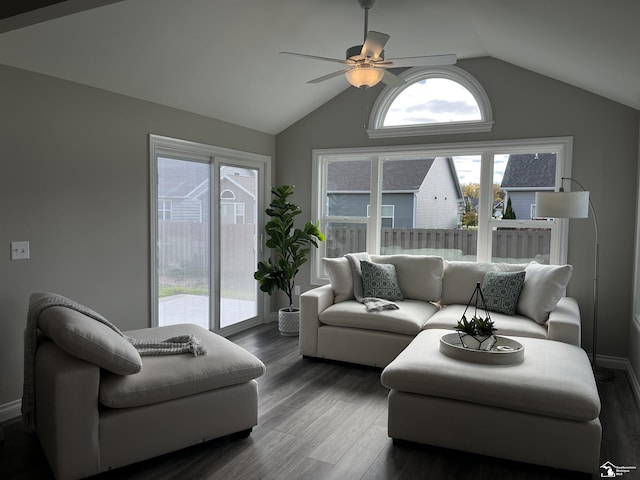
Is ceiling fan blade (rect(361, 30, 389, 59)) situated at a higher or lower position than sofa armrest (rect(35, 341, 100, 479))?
higher

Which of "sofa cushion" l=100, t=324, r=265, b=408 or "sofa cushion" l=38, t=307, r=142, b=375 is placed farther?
"sofa cushion" l=100, t=324, r=265, b=408

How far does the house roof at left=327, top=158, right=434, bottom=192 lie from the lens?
538 cm

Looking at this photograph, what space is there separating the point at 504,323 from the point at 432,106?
2.47m

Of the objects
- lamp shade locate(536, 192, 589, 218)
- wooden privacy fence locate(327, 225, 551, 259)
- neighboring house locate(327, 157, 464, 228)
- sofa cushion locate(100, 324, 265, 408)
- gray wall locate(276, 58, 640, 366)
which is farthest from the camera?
neighboring house locate(327, 157, 464, 228)

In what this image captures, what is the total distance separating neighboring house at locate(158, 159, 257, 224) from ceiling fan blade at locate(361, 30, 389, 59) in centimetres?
218

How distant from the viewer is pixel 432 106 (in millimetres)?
5172

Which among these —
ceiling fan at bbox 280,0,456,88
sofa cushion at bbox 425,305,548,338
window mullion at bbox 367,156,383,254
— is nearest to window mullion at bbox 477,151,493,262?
sofa cushion at bbox 425,305,548,338

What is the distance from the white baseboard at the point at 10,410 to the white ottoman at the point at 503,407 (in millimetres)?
2491

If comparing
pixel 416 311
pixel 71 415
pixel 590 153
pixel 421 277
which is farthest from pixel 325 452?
pixel 590 153

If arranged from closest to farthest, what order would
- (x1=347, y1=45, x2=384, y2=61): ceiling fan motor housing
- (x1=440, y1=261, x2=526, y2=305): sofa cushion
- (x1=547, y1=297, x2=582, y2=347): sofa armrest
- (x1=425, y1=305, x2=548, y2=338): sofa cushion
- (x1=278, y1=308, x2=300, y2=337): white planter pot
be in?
(x1=347, y1=45, x2=384, y2=61): ceiling fan motor housing, (x1=547, y1=297, x2=582, y2=347): sofa armrest, (x1=425, y1=305, x2=548, y2=338): sofa cushion, (x1=440, y1=261, x2=526, y2=305): sofa cushion, (x1=278, y1=308, x2=300, y2=337): white planter pot

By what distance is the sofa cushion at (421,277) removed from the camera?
4750 mm

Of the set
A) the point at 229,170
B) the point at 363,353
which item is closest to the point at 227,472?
the point at 363,353

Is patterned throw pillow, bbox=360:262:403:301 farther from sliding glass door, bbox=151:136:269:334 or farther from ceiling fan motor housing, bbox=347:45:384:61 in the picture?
ceiling fan motor housing, bbox=347:45:384:61

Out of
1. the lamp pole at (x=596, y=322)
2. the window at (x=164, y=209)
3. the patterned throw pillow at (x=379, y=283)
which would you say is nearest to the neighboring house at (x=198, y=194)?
the window at (x=164, y=209)
